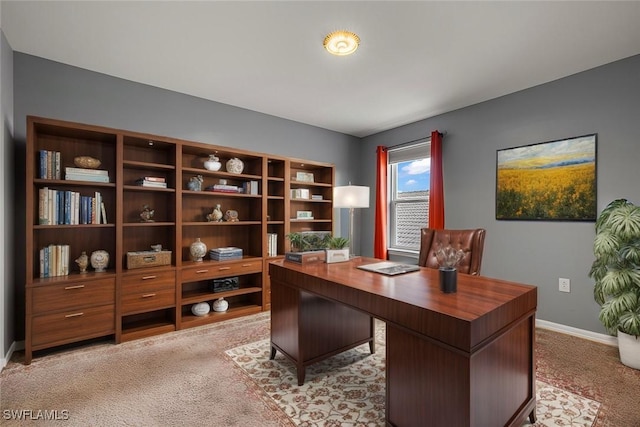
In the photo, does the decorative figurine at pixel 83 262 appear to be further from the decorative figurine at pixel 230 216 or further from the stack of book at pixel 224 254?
the decorative figurine at pixel 230 216

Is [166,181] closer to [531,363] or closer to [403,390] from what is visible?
[403,390]

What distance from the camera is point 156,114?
3.11m

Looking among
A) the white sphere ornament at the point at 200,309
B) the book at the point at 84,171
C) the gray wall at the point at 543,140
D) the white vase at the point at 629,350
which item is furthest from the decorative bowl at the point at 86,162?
the white vase at the point at 629,350

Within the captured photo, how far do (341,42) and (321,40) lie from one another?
0.51 feet

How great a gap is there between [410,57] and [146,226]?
2.99 metres

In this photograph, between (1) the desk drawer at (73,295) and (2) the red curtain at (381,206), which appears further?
(2) the red curtain at (381,206)

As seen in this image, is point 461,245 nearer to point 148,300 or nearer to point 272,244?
point 272,244

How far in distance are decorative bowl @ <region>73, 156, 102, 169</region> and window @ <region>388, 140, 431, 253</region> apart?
3651mm

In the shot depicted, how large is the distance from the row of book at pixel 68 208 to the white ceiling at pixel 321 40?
119cm

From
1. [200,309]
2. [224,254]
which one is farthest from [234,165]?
[200,309]

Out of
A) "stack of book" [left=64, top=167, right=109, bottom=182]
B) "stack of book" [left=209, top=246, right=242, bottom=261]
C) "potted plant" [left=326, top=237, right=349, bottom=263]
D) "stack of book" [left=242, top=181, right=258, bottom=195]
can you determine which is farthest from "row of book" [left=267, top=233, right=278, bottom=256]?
"stack of book" [left=64, top=167, right=109, bottom=182]

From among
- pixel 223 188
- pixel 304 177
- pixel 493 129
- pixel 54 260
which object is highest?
pixel 493 129

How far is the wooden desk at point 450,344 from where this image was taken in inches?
44.8

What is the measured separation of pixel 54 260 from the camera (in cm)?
245
